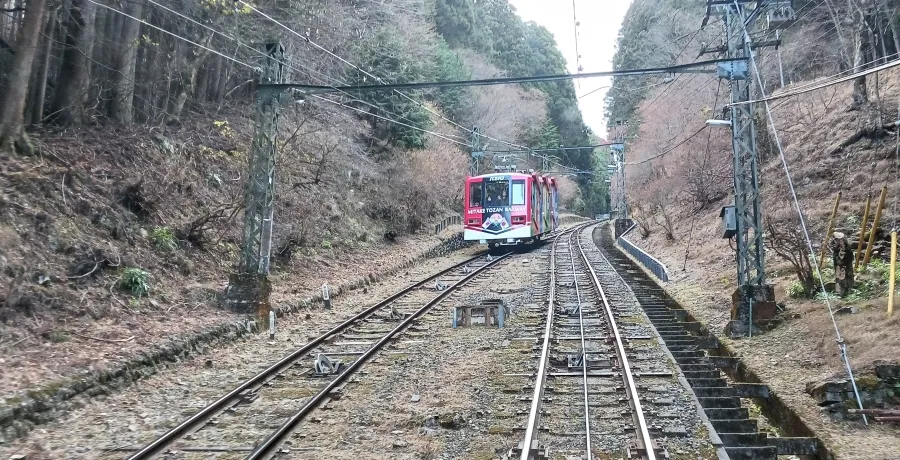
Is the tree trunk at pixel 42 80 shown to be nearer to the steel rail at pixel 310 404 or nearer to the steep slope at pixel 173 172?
the steep slope at pixel 173 172

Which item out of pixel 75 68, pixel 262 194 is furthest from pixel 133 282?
pixel 75 68

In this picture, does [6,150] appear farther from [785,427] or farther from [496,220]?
[496,220]

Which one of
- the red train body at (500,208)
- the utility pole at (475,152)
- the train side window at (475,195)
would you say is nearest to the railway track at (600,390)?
the red train body at (500,208)

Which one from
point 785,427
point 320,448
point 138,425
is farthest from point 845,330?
point 138,425

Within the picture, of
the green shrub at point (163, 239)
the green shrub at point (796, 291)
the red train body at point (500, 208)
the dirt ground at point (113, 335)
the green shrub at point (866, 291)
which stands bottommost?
the dirt ground at point (113, 335)

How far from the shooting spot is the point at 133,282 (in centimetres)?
1117

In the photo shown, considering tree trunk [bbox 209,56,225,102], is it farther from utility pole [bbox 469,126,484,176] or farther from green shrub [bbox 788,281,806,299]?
green shrub [bbox 788,281,806,299]

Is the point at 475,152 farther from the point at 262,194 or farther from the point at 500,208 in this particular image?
the point at 262,194

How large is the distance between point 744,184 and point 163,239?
11040 millimetres

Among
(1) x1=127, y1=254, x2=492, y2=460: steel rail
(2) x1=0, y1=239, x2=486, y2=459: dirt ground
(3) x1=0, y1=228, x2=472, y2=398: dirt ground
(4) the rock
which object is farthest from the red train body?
(4) the rock

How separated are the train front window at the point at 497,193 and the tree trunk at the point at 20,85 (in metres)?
16.7

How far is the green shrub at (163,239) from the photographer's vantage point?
13312 mm

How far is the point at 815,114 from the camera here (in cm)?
2581

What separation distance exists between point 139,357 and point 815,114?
2549cm
